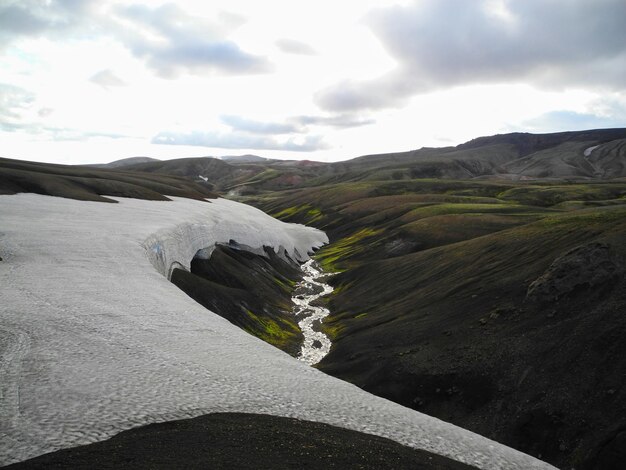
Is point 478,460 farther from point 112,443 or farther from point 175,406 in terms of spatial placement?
point 112,443

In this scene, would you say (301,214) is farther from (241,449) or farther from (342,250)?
(241,449)

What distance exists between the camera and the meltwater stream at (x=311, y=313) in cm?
5371

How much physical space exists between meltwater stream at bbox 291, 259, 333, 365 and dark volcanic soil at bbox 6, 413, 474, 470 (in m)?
33.4

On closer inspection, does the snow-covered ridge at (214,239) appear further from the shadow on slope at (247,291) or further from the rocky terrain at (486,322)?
the shadow on slope at (247,291)

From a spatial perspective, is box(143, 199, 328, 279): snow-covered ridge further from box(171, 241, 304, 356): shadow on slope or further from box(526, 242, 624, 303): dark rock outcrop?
box(526, 242, 624, 303): dark rock outcrop

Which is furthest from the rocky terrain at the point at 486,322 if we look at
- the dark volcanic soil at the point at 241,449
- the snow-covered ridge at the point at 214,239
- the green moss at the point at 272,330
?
the dark volcanic soil at the point at 241,449

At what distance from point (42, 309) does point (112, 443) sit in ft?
45.9

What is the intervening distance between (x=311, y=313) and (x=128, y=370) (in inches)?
2001

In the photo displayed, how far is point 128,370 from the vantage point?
19672 mm

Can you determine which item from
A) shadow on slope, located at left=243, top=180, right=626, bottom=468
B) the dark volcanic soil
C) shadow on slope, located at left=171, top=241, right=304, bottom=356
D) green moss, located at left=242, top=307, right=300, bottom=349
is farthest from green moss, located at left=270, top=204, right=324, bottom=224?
the dark volcanic soil

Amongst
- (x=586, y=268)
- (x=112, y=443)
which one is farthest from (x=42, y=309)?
(x=586, y=268)

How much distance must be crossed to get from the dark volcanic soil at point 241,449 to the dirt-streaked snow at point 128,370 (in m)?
0.71

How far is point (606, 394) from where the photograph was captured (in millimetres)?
29453

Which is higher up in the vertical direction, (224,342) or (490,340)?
(224,342)
